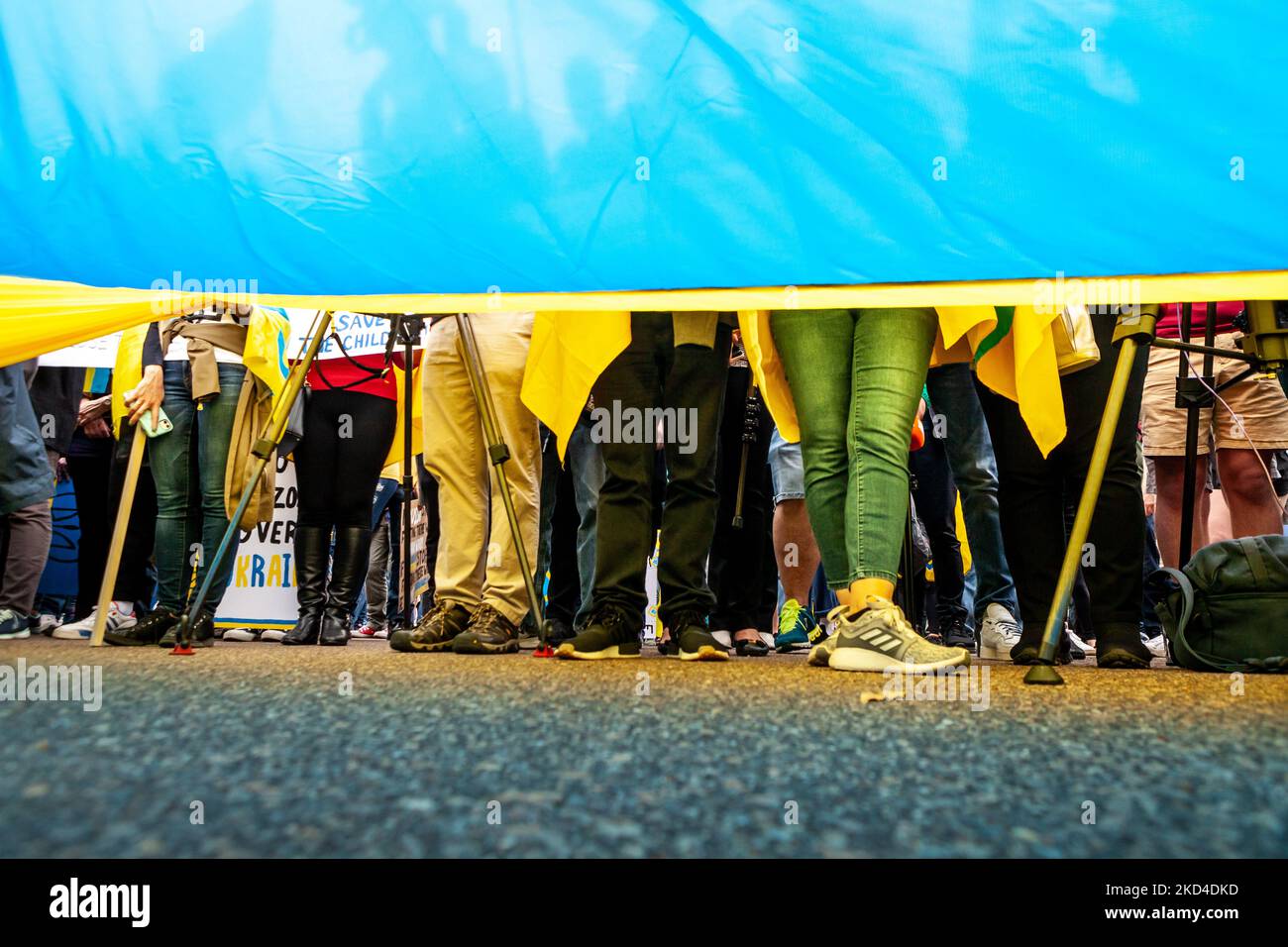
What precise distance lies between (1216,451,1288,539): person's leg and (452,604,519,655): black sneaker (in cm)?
238

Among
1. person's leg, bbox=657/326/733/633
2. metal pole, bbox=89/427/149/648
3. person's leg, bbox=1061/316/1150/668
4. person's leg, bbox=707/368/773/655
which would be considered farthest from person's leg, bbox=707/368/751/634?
metal pole, bbox=89/427/149/648

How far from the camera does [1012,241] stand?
1.74 meters

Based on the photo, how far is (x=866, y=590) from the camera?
1.94 metres

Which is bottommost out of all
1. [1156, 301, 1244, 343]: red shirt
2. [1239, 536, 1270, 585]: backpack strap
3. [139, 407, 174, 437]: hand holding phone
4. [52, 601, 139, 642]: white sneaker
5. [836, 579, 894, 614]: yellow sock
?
[52, 601, 139, 642]: white sneaker

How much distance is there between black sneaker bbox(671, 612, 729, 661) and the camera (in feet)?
7.41

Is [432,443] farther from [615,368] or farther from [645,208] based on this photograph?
[645,208]

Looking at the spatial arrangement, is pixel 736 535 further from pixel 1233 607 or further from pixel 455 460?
pixel 1233 607

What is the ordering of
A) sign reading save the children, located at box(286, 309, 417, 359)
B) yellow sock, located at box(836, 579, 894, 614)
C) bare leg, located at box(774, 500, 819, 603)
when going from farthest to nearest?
sign reading save the children, located at box(286, 309, 417, 359) < bare leg, located at box(774, 500, 819, 603) < yellow sock, located at box(836, 579, 894, 614)

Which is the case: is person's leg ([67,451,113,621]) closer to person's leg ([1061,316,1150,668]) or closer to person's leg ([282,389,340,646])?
person's leg ([282,389,340,646])

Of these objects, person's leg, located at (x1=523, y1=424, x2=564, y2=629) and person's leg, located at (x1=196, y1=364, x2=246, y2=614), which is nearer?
person's leg, located at (x1=196, y1=364, x2=246, y2=614)

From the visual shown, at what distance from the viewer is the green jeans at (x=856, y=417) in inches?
78.4

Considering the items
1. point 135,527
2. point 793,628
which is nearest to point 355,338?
point 135,527

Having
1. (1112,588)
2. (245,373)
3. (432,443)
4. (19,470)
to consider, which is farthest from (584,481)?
(19,470)

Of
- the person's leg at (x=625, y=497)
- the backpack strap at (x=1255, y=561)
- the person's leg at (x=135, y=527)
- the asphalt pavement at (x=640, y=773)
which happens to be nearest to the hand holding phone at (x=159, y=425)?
the person's leg at (x=135, y=527)
